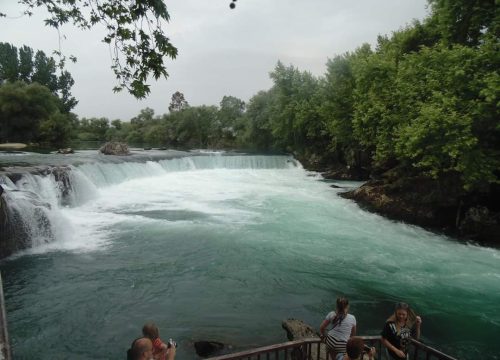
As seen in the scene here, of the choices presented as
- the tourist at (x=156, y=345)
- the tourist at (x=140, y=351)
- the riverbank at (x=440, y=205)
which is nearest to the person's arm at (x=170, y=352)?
the tourist at (x=156, y=345)

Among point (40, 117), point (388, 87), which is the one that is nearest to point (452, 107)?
point (388, 87)

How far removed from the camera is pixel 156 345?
467cm

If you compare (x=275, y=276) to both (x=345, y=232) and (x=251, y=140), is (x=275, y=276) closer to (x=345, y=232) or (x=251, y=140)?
(x=345, y=232)

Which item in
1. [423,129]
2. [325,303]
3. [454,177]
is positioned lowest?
[325,303]

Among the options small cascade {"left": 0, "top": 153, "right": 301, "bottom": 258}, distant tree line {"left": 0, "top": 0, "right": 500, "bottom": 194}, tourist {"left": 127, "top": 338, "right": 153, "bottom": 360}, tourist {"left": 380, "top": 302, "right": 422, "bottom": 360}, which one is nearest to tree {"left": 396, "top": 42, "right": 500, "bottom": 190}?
distant tree line {"left": 0, "top": 0, "right": 500, "bottom": 194}

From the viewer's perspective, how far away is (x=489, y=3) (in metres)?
14.6

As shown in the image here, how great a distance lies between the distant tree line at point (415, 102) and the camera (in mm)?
12688

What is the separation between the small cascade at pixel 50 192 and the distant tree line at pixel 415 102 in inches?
537

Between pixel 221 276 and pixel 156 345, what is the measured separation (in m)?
5.78

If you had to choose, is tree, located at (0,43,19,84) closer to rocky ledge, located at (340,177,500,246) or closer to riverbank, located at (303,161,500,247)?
riverbank, located at (303,161,500,247)

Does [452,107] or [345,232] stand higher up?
[452,107]

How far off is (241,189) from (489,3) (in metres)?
17.2

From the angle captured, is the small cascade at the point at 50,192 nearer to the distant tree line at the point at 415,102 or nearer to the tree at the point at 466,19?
the distant tree line at the point at 415,102

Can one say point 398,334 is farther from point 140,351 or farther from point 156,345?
→ point 140,351
